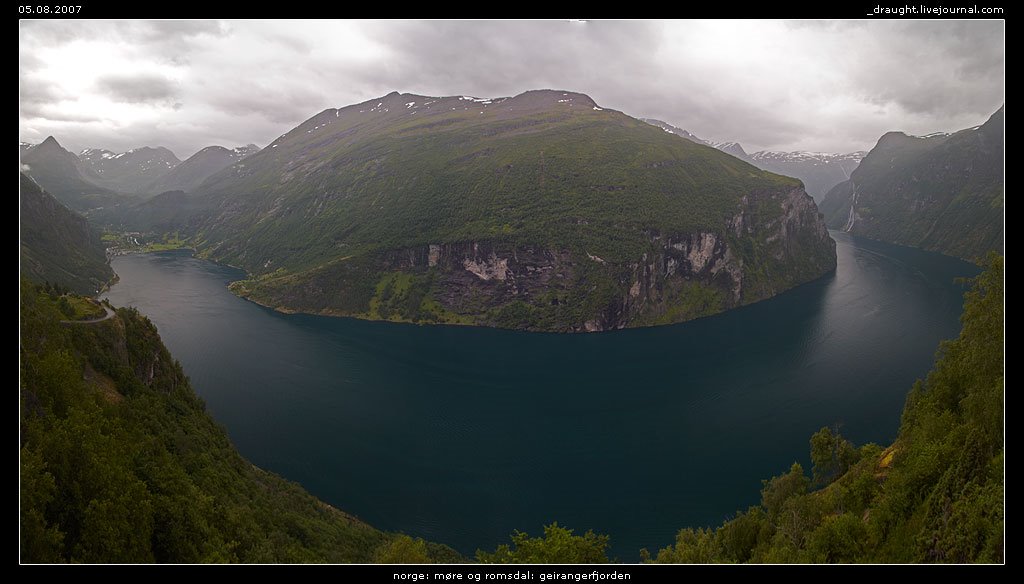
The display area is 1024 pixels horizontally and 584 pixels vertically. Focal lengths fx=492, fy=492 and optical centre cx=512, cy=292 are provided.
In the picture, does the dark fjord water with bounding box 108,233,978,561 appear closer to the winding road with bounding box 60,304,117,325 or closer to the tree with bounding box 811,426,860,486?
the tree with bounding box 811,426,860,486

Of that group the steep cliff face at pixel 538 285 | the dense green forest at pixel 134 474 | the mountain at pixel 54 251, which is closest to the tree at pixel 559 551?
the dense green forest at pixel 134 474

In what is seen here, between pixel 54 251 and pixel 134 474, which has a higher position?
pixel 54 251

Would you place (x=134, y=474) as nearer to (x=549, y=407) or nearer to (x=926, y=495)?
(x=926, y=495)

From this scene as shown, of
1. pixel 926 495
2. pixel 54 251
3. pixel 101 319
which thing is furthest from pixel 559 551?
pixel 54 251

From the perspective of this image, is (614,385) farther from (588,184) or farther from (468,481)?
(588,184)

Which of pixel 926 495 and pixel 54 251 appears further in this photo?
pixel 54 251
